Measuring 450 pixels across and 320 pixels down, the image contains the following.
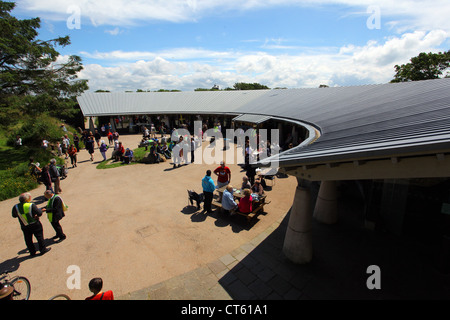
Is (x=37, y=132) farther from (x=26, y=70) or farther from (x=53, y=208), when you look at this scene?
(x=53, y=208)

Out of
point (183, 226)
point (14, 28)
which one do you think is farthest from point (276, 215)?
point (14, 28)

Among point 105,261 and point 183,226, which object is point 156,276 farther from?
point 183,226

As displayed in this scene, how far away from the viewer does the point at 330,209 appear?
23.4 feet

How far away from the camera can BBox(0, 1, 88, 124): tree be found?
44.1 ft

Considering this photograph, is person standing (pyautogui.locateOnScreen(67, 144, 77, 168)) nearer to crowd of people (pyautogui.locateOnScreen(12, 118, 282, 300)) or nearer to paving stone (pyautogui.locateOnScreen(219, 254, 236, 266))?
crowd of people (pyautogui.locateOnScreen(12, 118, 282, 300))

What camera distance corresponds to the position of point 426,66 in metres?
32.9

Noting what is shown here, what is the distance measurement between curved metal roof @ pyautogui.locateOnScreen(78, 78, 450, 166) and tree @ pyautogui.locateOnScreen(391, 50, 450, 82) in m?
26.2

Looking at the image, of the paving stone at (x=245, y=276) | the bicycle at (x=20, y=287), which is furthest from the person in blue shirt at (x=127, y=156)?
the paving stone at (x=245, y=276)

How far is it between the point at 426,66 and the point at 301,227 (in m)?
43.7

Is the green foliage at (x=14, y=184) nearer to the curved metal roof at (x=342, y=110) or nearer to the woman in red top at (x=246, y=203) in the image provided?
the woman in red top at (x=246, y=203)

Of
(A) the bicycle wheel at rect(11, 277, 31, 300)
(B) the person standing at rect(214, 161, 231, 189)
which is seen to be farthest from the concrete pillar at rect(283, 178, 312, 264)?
(A) the bicycle wheel at rect(11, 277, 31, 300)

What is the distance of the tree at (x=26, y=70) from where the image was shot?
13.4 m

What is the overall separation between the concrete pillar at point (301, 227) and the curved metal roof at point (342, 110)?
3.83 ft

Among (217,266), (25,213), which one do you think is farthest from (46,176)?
(217,266)
